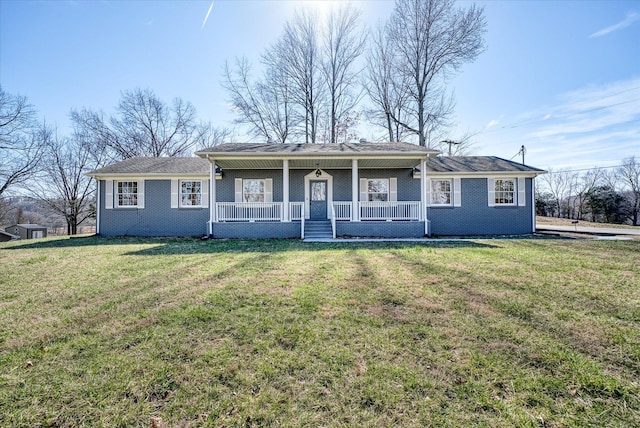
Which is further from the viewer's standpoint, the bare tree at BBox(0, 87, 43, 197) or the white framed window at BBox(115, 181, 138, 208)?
the bare tree at BBox(0, 87, 43, 197)

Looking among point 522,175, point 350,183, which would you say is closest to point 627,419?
point 350,183

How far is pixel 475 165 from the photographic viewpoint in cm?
1396

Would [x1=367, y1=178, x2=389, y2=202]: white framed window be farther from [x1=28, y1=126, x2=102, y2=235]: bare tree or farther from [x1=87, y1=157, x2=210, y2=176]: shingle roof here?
[x1=28, y1=126, x2=102, y2=235]: bare tree

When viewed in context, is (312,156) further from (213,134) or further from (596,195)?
(596,195)

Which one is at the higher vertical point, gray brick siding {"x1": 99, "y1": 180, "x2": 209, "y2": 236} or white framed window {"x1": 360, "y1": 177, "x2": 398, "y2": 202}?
white framed window {"x1": 360, "y1": 177, "x2": 398, "y2": 202}

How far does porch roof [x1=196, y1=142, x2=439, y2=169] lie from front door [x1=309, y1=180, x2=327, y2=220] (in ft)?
2.90

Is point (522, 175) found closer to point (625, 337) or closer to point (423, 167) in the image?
point (423, 167)

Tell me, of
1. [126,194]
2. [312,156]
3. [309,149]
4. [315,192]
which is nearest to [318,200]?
[315,192]

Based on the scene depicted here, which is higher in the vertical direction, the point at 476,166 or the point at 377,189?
the point at 476,166

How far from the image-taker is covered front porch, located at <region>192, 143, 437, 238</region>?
11422 mm

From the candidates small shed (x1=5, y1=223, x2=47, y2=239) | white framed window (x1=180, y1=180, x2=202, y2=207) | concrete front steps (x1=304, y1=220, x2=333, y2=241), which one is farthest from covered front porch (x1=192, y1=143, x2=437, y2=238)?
small shed (x1=5, y1=223, x2=47, y2=239)

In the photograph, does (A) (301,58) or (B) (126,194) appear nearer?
(B) (126,194)

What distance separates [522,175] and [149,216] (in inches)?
704

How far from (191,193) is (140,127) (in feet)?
56.9
